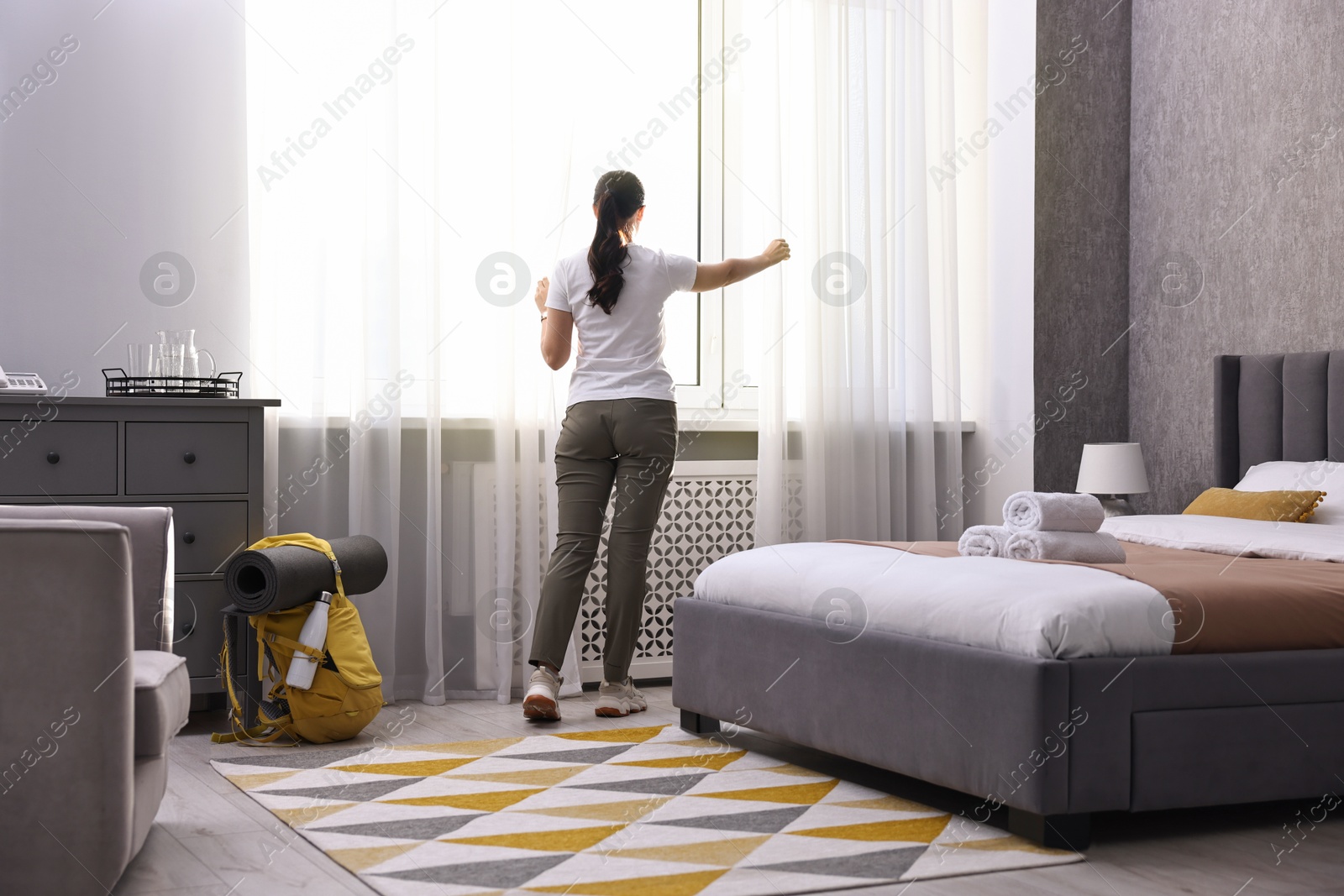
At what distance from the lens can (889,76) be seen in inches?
184

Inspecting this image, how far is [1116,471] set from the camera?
4.36 metres

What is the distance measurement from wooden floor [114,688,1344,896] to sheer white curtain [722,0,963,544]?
1.72 meters

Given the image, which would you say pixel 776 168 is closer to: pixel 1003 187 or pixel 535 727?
pixel 1003 187

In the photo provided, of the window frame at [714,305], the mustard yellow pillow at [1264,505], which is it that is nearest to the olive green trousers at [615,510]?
the window frame at [714,305]

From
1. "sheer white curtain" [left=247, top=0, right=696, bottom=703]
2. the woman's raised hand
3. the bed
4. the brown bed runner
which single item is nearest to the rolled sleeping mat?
"sheer white curtain" [left=247, top=0, right=696, bottom=703]

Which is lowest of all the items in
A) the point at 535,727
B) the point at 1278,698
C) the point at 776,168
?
the point at 535,727

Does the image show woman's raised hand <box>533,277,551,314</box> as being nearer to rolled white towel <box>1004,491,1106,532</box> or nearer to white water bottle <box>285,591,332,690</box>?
white water bottle <box>285,591,332,690</box>

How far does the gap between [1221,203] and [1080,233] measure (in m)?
0.52

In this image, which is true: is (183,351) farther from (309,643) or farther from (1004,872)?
(1004,872)

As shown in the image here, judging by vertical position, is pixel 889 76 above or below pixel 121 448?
above

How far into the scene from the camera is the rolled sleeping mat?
3.15 m

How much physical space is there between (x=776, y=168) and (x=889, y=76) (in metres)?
0.58

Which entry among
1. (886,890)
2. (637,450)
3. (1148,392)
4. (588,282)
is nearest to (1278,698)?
(886,890)

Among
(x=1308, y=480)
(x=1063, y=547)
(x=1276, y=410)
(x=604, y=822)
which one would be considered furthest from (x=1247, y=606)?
(x=1276, y=410)
